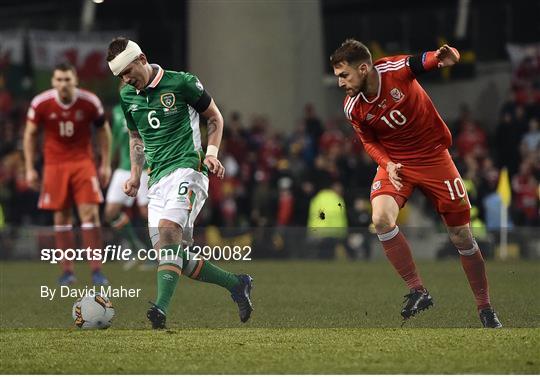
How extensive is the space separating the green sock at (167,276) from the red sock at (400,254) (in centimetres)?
150

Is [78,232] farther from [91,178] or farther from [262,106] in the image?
[262,106]

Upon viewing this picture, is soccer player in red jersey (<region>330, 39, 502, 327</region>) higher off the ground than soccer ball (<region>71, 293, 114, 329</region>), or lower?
higher

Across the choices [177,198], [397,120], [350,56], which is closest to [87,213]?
[177,198]

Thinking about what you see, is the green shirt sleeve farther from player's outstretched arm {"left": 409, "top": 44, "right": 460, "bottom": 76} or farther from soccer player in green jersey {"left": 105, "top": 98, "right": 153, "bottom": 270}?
soccer player in green jersey {"left": 105, "top": 98, "right": 153, "bottom": 270}

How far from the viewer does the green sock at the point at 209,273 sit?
32.5ft

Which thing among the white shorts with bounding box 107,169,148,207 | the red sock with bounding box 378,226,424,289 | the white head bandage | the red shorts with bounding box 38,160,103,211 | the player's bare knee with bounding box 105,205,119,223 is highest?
the white head bandage

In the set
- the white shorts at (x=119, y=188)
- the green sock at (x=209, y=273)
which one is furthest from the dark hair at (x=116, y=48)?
the white shorts at (x=119, y=188)

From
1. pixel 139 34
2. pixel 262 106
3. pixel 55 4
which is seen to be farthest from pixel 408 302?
pixel 55 4

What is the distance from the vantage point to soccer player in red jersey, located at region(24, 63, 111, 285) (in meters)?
13.6

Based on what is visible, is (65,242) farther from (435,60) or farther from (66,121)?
(435,60)

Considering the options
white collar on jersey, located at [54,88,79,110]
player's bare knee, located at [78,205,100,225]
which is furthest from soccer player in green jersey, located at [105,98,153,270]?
white collar on jersey, located at [54,88,79,110]

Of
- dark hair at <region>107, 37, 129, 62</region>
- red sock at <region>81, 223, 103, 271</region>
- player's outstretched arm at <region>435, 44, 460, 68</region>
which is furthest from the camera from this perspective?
red sock at <region>81, 223, 103, 271</region>

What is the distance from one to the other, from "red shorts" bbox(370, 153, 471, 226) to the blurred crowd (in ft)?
31.8

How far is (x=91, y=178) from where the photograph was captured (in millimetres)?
14031
